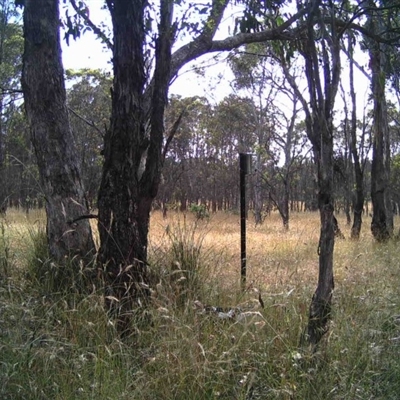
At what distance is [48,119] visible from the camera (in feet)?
13.8

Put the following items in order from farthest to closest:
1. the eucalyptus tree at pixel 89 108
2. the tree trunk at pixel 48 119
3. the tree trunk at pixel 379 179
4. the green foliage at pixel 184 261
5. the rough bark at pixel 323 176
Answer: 1. the eucalyptus tree at pixel 89 108
2. the tree trunk at pixel 379 179
3. the tree trunk at pixel 48 119
4. the green foliage at pixel 184 261
5. the rough bark at pixel 323 176

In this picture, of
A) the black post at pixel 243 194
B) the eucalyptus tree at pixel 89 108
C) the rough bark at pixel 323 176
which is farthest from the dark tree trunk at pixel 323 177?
the eucalyptus tree at pixel 89 108

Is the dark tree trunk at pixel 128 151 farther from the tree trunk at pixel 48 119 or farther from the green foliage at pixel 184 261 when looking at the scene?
the tree trunk at pixel 48 119

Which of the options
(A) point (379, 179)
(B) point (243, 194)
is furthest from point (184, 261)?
(A) point (379, 179)

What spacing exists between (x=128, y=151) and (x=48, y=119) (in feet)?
4.41

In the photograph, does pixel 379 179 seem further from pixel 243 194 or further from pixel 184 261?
pixel 184 261

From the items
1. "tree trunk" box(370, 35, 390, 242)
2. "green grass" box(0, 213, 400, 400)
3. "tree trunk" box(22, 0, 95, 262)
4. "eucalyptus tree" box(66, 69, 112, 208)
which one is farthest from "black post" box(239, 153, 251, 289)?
"eucalyptus tree" box(66, 69, 112, 208)

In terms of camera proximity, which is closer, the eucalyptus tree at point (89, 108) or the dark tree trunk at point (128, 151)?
the dark tree trunk at point (128, 151)

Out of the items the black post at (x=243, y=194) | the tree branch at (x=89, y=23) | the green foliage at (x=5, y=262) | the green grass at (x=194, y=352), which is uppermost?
the tree branch at (x=89, y=23)

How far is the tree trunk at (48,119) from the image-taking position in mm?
4195

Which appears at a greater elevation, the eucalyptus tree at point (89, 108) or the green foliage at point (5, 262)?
the eucalyptus tree at point (89, 108)

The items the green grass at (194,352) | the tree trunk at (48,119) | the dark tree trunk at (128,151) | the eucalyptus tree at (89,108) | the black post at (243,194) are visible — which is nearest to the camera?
the green grass at (194,352)

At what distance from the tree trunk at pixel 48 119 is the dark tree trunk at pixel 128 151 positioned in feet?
3.14

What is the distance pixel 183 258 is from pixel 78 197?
48.5 inches
